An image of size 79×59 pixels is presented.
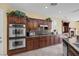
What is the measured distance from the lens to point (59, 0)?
13.2ft

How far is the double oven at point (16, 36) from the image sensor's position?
5297mm

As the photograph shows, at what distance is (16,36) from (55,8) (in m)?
1.97

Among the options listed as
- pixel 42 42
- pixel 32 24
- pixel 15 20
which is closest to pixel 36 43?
pixel 42 42

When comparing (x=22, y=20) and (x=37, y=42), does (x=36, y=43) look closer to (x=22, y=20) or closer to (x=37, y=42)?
(x=37, y=42)

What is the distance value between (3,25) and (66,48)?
210 centimetres

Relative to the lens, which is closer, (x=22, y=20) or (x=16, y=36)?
(x=16, y=36)

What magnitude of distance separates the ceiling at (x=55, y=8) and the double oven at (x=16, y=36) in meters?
1.11

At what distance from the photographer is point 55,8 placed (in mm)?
4336

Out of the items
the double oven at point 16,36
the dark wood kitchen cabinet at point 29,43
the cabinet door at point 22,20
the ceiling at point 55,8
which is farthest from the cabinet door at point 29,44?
the ceiling at point 55,8

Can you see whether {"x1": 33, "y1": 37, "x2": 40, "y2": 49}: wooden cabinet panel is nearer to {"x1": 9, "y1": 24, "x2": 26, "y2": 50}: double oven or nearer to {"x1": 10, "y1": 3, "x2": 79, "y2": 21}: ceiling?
{"x1": 9, "y1": 24, "x2": 26, "y2": 50}: double oven

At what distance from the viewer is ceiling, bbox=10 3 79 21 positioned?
13.7 ft

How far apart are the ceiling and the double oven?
111 cm

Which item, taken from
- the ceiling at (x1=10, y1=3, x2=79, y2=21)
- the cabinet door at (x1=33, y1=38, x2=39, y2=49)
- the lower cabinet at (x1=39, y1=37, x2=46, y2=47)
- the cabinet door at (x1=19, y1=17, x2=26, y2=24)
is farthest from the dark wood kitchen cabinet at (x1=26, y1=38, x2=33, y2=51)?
the ceiling at (x1=10, y1=3, x2=79, y2=21)

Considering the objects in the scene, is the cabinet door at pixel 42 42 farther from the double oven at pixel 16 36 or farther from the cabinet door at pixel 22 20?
the cabinet door at pixel 22 20
